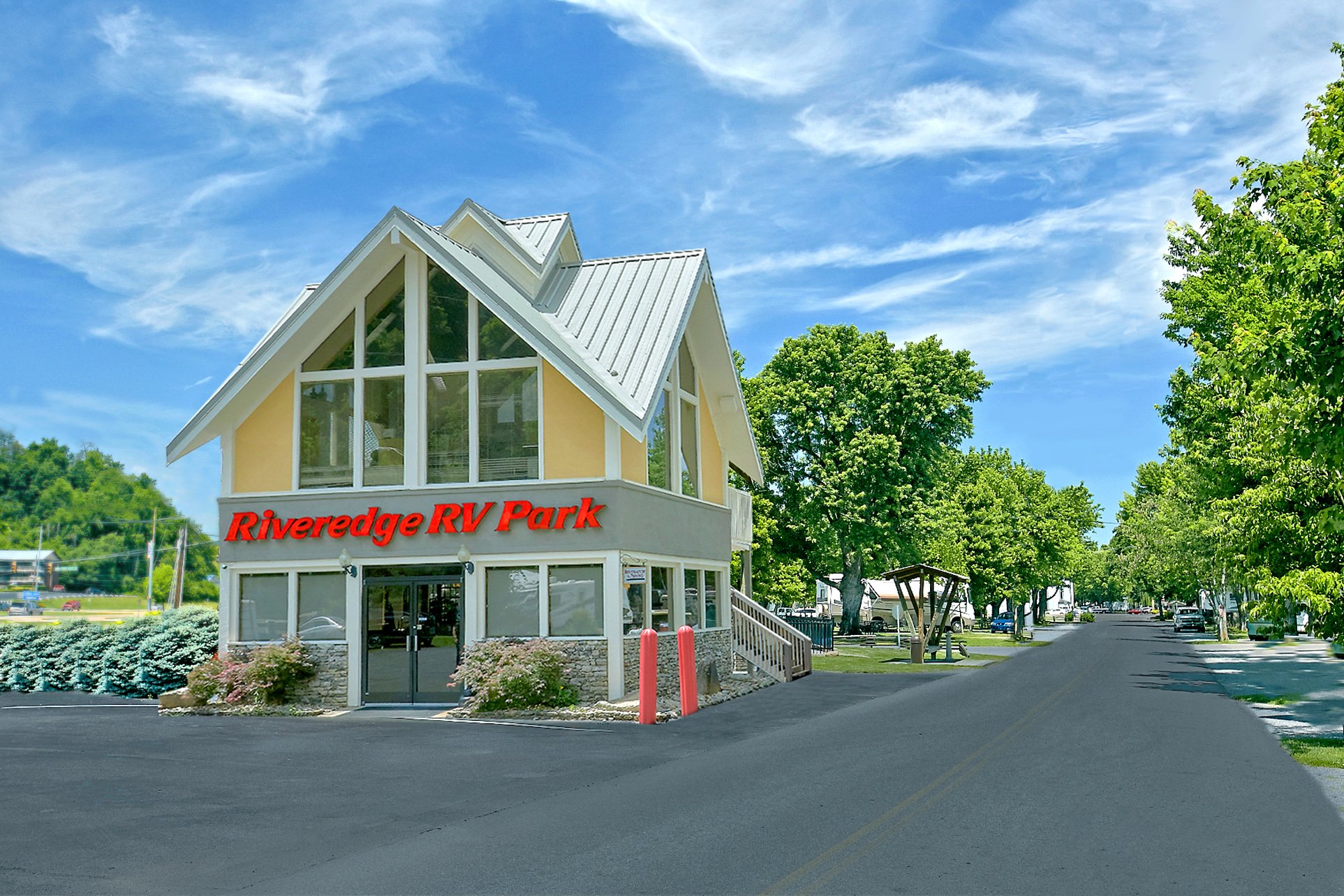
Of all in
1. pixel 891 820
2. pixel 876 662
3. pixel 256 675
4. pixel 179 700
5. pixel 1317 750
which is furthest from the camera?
pixel 876 662

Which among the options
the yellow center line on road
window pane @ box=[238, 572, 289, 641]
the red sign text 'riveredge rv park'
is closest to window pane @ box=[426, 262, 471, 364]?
the red sign text 'riveredge rv park'

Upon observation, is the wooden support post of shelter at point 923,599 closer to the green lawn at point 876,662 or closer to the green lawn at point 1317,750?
the green lawn at point 876,662

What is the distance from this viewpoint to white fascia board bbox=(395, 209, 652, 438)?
2073 centimetres

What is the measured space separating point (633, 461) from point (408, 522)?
4524mm

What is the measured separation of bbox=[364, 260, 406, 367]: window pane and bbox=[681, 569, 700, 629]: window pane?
816 centimetres

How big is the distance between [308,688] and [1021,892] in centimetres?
1779

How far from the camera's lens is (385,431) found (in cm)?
2295

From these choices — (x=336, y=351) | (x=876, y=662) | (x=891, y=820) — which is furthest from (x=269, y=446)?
(x=876, y=662)

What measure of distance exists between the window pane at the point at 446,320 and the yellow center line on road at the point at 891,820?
41.8ft

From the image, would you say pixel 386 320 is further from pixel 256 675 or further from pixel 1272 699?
pixel 1272 699

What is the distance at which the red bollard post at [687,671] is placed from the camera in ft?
68.1

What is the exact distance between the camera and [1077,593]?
175375mm

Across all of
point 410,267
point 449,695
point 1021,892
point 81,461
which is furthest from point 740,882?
point 81,461

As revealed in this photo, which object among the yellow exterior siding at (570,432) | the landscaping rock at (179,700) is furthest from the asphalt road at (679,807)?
the yellow exterior siding at (570,432)
